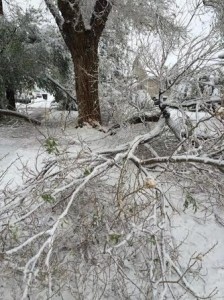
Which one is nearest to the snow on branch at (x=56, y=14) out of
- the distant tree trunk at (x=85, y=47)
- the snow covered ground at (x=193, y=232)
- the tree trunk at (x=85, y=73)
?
the distant tree trunk at (x=85, y=47)

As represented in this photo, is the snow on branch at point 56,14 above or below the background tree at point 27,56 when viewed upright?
above

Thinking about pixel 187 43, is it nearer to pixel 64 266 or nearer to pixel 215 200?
pixel 215 200

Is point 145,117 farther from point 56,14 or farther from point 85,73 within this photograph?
point 56,14

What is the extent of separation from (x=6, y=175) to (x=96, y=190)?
6.43ft

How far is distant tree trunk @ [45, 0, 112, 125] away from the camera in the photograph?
33.0 feet

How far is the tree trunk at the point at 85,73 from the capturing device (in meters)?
10.3

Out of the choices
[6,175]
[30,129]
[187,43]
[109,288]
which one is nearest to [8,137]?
[30,129]

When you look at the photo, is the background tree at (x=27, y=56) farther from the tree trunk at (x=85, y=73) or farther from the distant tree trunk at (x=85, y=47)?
the tree trunk at (x=85, y=73)

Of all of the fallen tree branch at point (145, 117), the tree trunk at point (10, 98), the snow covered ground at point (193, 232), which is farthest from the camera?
the tree trunk at point (10, 98)

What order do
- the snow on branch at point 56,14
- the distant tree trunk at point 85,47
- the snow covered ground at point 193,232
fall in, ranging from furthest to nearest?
the snow on branch at point 56,14 < the distant tree trunk at point 85,47 < the snow covered ground at point 193,232

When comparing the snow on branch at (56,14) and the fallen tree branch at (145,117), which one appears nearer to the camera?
the fallen tree branch at (145,117)

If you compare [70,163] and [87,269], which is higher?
[70,163]

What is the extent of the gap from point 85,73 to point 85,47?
23.1 inches

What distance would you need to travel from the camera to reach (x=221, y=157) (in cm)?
491
